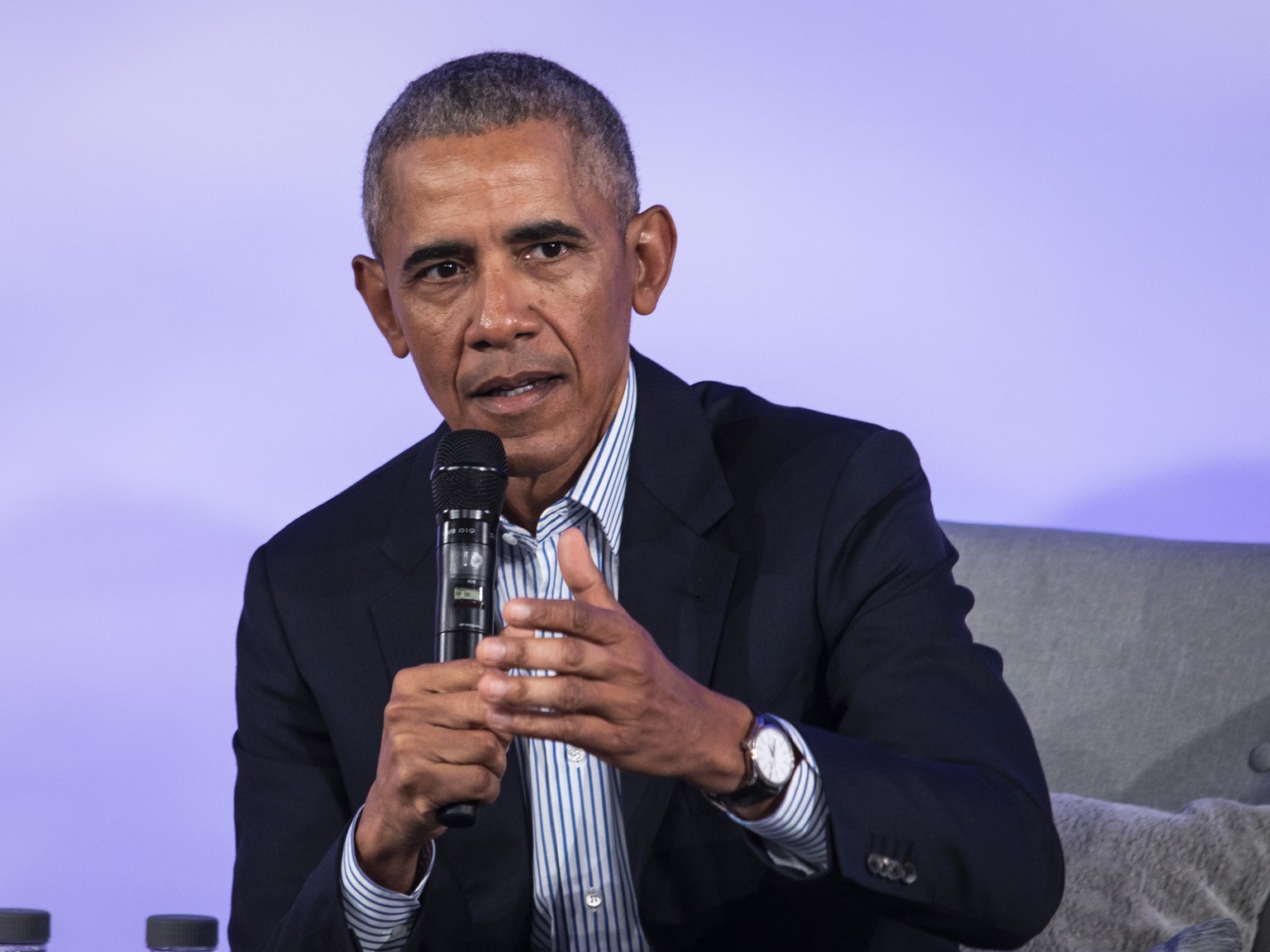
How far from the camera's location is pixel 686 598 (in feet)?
6.31

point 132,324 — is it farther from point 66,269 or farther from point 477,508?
point 477,508

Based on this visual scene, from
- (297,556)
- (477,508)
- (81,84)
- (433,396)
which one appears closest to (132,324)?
(81,84)

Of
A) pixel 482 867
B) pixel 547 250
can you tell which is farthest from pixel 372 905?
pixel 547 250

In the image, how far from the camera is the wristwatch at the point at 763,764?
4.75 ft

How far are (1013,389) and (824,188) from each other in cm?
59

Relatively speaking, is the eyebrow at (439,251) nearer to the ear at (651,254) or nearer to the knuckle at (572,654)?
the ear at (651,254)

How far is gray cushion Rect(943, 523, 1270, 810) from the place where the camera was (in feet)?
8.24

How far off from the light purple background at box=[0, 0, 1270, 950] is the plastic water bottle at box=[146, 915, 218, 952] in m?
0.95

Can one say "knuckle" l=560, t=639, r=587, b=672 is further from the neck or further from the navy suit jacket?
the neck

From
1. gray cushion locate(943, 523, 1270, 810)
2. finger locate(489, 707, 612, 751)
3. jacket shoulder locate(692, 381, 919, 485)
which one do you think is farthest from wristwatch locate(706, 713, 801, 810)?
gray cushion locate(943, 523, 1270, 810)

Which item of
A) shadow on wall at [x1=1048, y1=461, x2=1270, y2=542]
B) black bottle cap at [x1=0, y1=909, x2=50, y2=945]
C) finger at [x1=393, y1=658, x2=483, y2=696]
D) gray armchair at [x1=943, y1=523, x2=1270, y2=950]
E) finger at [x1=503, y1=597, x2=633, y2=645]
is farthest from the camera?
shadow on wall at [x1=1048, y1=461, x2=1270, y2=542]

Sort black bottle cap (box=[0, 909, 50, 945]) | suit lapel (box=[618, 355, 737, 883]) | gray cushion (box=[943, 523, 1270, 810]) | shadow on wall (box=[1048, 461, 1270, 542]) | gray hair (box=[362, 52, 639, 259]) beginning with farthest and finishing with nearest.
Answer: shadow on wall (box=[1048, 461, 1270, 542]), gray cushion (box=[943, 523, 1270, 810]), black bottle cap (box=[0, 909, 50, 945]), gray hair (box=[362, 52, 639, 259]), suit lapel (box=[618, 355, 737, 883])

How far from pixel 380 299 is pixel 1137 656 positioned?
58.5 inches

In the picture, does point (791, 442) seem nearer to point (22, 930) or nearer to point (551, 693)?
point (551, 693)
